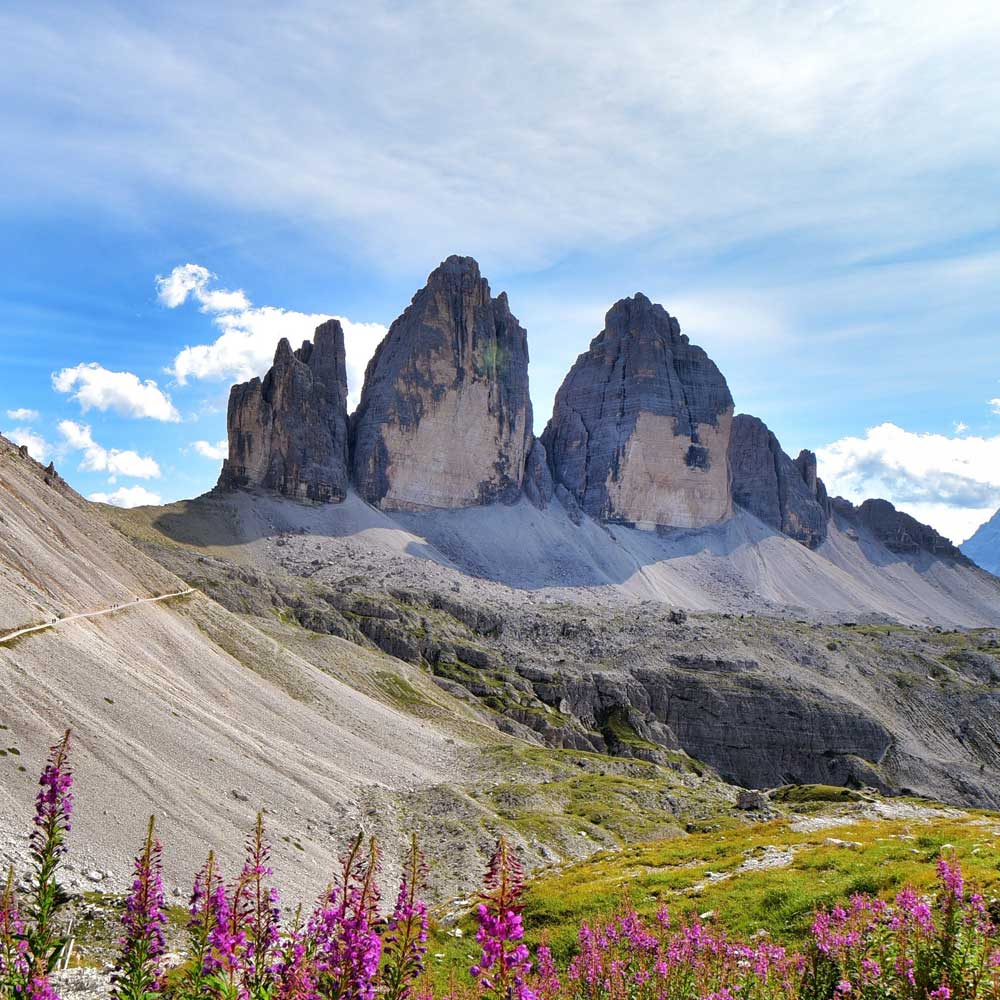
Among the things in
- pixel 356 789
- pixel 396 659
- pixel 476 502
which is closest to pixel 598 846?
pixel 356 789

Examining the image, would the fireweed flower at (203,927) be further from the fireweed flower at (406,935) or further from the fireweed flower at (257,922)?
the fireweed flower at (406,935)

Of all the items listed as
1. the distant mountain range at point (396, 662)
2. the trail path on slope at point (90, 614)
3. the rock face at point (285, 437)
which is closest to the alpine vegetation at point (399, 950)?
the distant mountain range at point (396, 662)

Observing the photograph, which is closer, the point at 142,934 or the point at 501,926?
the point at 501,926

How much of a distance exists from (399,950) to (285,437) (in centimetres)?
17616

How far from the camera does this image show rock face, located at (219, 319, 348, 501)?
175000 mm

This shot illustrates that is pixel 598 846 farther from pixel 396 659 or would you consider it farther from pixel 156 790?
pixel 396 659

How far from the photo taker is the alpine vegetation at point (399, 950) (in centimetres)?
681

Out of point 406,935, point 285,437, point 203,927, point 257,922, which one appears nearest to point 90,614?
point 203,927

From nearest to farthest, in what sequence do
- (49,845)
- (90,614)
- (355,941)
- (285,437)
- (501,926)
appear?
(501,926), (355,941), (49,845), (90,614), (285,437)

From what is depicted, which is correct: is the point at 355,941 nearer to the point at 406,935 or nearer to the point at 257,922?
the point at 406,935

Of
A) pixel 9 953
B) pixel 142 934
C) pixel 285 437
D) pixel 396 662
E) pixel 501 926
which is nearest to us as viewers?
pixel 501 926

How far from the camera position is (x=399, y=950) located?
709cm

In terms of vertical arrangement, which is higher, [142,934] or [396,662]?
[142,934]

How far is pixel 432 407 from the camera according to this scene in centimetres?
19750
